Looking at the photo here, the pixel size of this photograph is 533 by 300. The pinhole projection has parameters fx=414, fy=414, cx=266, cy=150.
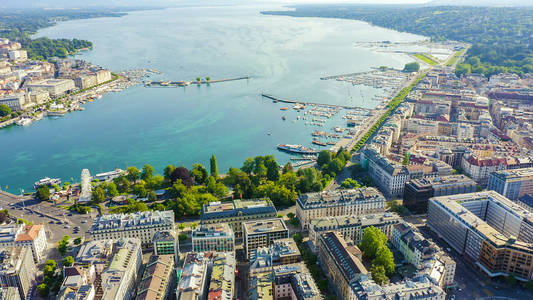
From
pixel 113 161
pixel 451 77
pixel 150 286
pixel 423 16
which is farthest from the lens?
pixel 423 16

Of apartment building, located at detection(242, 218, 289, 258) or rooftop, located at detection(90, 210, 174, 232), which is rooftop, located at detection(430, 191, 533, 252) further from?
rooftop, located at detection(90, 210, 174, 232)

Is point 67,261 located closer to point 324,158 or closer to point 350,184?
point 350,184

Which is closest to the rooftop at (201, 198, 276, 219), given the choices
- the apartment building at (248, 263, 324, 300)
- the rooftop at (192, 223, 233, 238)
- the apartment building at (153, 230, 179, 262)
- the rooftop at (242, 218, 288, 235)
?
the rooftop at (242, 218, 288, 235)

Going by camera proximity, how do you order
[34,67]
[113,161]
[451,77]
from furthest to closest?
[34,67], [451,77], [113,161]

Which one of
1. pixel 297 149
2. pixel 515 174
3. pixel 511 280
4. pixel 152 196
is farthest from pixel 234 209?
pixel 515 174

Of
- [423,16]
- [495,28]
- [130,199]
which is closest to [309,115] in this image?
[130,199]

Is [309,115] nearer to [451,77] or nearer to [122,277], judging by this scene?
[451,77]

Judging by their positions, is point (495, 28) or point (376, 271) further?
point (495, 28)

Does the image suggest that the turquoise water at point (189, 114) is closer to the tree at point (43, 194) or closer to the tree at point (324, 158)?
the tree at point (324, 158)
